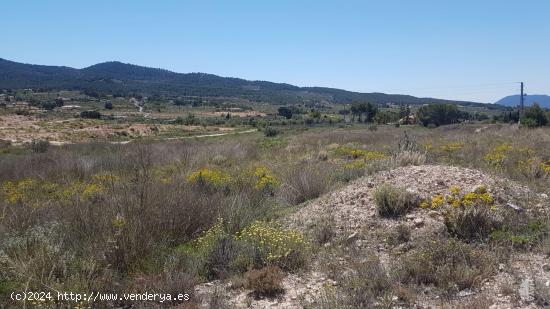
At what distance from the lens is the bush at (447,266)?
15.4 ft

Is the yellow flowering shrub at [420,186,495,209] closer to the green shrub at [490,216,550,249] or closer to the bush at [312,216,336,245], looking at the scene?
the green shrub at [490,216,550,249]

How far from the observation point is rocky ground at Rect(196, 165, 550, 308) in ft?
14.6

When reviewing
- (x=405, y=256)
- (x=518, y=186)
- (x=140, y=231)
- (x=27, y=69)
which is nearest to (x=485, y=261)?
(x=405, y=256)

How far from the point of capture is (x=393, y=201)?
6.98 metres

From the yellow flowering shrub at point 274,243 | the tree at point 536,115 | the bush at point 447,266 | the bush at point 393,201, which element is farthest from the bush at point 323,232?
the tree at point 536,115

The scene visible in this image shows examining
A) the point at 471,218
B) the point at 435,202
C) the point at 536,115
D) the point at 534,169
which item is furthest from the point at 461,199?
the point at 536,115

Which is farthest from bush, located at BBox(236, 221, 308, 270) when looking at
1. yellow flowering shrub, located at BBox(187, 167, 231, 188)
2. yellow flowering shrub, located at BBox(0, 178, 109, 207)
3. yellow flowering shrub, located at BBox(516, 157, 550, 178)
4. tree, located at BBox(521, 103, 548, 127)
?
tree, located at BBox(521, 103, 548, 127)

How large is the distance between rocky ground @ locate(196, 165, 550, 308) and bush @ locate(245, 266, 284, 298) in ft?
0.33

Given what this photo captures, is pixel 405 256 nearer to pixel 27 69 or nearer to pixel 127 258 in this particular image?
pixel 127 258

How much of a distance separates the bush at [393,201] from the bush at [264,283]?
2.71 m

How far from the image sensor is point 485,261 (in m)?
5.07

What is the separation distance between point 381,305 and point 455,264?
132 centimetres

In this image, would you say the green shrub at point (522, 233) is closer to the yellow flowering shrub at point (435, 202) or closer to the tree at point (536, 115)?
the yellow flowering shrub at point (435, 202)

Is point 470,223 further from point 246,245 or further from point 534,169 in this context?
point 534,169
